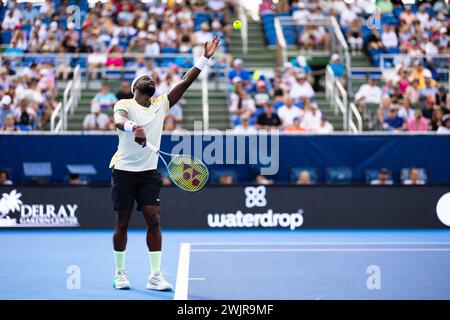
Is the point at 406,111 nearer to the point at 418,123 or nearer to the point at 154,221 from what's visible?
the point at 418,123

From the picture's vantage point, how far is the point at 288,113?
18.2 metres

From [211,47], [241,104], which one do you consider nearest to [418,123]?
[241,104]

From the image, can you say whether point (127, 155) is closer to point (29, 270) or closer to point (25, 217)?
point (29, 270)

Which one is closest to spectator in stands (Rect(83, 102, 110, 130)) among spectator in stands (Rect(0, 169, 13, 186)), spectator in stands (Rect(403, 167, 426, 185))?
spectator in stands (Rect(0, 169, 13, 186))

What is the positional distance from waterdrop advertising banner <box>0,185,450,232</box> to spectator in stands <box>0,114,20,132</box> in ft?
6.03

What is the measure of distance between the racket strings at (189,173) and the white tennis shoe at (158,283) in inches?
38.5

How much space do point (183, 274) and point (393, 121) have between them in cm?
965

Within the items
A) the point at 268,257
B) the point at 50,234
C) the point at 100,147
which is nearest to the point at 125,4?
the point at 100,147

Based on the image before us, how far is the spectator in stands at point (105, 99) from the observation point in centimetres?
1845

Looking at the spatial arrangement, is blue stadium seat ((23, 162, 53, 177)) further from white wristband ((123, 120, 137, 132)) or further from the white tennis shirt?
white wristband ((123, 120, 137, 132))

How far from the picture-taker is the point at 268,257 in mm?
11711

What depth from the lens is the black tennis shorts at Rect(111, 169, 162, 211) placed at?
884 cm

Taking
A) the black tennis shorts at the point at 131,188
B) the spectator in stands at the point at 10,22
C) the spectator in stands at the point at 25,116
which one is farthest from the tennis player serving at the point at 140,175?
the spectator in stands at the point at 10,22

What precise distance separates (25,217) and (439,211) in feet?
26.2
